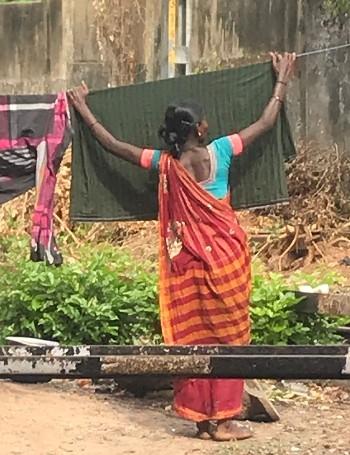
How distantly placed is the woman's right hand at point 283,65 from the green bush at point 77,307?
1797mm

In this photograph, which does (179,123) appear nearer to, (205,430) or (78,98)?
(78,98)

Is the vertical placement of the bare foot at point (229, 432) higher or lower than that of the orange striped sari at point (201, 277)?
lower

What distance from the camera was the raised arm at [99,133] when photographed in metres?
5.22

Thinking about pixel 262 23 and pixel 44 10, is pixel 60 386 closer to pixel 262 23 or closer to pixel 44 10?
pixel 262 23

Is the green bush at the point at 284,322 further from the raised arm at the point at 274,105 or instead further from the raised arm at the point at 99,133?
the raised arm at the point at 99,133

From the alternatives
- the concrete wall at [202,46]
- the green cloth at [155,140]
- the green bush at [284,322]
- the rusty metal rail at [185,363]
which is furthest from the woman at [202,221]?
the concrete wall at [202,46]

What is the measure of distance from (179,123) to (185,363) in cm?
275

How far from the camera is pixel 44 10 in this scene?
12.0 m

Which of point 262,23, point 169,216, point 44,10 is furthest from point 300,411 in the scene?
point 44,10

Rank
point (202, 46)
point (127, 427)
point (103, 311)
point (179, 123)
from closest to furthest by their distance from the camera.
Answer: point (179, 123), point (127, 427), point (103, 311), point (202, 46)

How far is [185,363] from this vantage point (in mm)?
2498

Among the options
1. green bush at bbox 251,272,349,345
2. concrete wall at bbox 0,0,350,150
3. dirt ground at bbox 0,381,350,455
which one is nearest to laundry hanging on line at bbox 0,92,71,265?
dirt ground at bbox 0,381,350,455

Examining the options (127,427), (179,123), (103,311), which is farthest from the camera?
(103,311)

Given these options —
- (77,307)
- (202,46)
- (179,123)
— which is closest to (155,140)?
(179,123)
